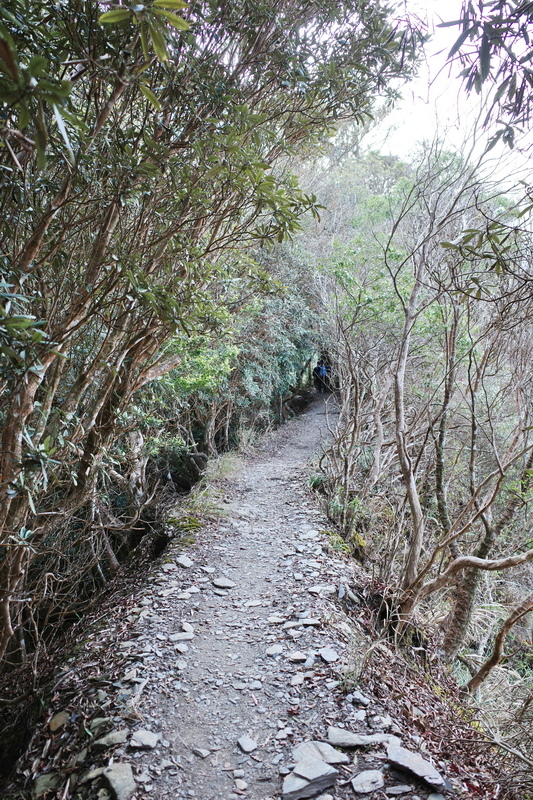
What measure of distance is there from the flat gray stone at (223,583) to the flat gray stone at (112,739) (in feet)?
6.01

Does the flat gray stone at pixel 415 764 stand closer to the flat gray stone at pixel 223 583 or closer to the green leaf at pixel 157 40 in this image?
the flat gray stone at pixel 223 583

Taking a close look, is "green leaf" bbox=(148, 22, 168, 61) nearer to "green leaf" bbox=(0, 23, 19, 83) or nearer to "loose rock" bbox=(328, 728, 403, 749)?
"green leaf" bbox=(0, 23, 19, 83)

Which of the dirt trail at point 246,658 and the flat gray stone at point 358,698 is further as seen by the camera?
the flat gray stone at point 358,698

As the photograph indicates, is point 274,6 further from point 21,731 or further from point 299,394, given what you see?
point 299,394

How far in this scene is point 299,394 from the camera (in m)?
15.9

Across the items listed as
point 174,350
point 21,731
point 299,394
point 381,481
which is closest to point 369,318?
point 381,481

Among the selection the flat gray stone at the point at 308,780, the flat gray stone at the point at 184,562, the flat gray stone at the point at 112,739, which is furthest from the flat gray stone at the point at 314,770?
the flat gray stone at the point at 184,562

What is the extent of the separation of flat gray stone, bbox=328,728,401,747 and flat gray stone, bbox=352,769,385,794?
0.59 ft

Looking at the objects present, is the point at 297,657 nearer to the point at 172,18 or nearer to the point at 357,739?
the point at 357,739

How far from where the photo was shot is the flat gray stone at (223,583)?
4256mm

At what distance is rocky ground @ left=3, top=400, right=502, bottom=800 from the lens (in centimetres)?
218

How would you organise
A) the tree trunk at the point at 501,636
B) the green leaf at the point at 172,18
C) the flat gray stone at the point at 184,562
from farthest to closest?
the flat gray stone at the point at 184,562, the tree trunk at the point at 501,636, the green leaf at the point at 172,18

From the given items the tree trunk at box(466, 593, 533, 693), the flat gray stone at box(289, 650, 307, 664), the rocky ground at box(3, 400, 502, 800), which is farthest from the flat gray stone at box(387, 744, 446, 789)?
the tree trunk at box(466, 593, 533, 693)

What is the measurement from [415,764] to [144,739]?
1.46m
